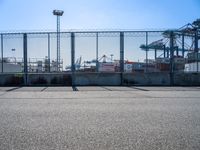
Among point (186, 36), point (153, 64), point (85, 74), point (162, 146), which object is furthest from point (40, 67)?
point (162, 146)

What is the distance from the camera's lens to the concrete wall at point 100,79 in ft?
85.7

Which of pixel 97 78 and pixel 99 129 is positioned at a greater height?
pixel 97 78

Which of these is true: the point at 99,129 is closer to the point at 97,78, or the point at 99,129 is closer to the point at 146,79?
the point at 97,78

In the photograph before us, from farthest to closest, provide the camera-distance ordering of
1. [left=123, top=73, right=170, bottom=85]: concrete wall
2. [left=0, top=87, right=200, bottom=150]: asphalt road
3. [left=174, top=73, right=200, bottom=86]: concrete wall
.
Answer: [left=174, top=73, right=200, bottom=86]: concrete wall
[left=123, top=73, right=170, bottom=85]: concrete wall
[left=0, top=87, right=200, bottom=150]: asphalt road

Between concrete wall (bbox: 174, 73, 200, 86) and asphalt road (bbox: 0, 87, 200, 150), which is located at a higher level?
concrete wall (bbox: 174, 73, 200, 86)

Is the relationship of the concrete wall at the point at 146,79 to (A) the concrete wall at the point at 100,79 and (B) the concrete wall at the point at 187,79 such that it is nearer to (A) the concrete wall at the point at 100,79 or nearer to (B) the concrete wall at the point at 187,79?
(A) the concrete wall at the point at 100,79

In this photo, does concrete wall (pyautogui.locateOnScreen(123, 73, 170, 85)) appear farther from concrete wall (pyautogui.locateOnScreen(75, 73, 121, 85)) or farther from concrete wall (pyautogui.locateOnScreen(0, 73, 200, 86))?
concrete wall (pyautogui.locateOnScreen(75, 73, 121, 85))

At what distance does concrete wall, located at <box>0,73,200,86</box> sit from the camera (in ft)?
85.7

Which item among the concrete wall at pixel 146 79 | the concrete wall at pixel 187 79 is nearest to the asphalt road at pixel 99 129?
the concrete wall at pixel 146 79

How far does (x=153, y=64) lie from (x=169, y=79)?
1.89 m

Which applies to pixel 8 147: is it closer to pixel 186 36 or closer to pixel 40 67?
pixel 40 67

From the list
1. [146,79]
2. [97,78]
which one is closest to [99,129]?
[97,78]

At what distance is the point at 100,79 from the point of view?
2628 centimetres

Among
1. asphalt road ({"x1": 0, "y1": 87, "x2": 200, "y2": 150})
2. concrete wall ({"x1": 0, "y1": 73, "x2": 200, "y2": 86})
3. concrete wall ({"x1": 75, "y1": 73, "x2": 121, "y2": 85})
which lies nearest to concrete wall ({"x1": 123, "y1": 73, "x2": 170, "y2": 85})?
concrete wall ({"x1": 0, "y1": 73, "x2": 200, "y2": 86})
